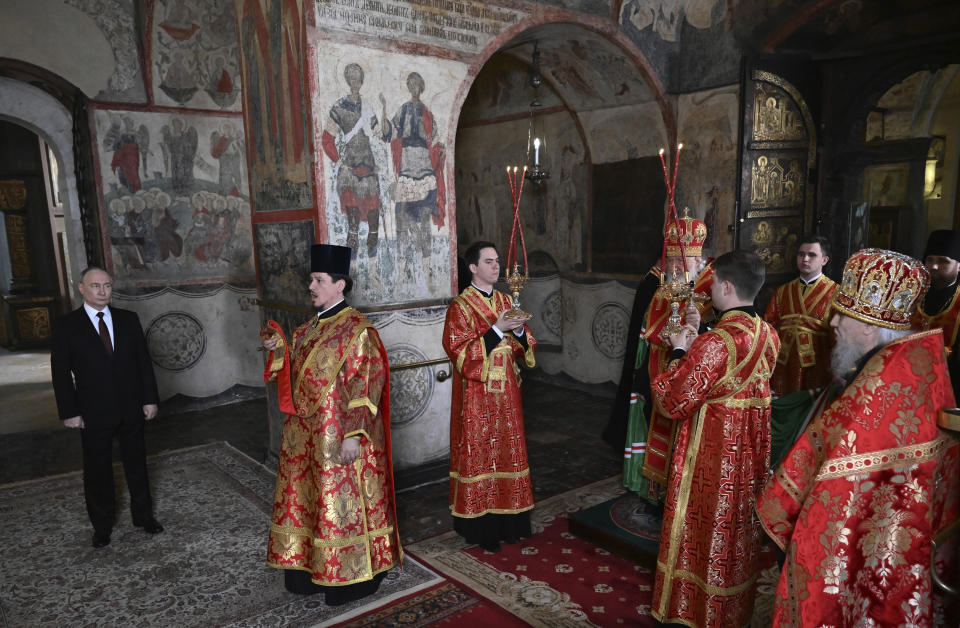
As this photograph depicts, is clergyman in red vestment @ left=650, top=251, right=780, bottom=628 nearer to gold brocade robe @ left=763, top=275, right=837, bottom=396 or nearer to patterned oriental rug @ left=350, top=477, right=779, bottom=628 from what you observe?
patterned oriental rug @ left=350, top=477, right=779, bottom=628

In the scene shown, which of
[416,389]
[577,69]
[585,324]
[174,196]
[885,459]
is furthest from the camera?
[585,324]

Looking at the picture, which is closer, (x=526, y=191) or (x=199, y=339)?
(x=199, y=339)

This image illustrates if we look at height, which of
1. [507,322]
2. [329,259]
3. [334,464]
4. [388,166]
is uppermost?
[388,166]

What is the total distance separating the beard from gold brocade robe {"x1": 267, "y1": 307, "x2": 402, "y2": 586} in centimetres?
247

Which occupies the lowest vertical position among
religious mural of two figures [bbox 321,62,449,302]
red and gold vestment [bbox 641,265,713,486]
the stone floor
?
the stone floor

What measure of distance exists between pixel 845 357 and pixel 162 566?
4.57 meters

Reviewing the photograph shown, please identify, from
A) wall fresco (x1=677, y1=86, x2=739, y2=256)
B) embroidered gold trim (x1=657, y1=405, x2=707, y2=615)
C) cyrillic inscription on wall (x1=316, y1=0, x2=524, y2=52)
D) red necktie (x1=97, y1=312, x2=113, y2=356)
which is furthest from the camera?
wall fresco (x1=677, y1=86, x2=739, y2=256)

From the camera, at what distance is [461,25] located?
237 inches

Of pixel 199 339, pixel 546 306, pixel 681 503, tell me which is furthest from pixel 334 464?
pixel 546 306

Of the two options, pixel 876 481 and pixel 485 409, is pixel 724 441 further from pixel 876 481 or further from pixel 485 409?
pixel 485 409

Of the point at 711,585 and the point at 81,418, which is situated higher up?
the point at 81,418

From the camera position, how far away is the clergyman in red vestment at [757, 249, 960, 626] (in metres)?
2.14

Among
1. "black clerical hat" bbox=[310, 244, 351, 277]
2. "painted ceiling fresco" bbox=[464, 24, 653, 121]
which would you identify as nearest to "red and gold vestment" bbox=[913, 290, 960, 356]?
"painted ceiling fresco" bbox=[464, 24, 653, 121]

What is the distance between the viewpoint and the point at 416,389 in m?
6.09
